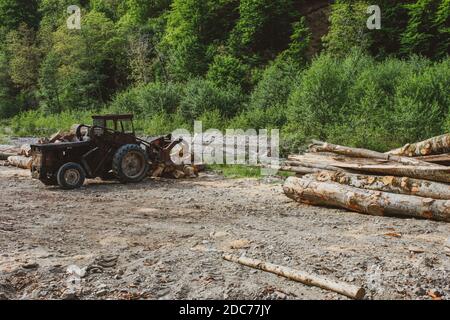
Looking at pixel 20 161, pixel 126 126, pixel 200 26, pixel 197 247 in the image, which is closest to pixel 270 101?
pixel 20 161

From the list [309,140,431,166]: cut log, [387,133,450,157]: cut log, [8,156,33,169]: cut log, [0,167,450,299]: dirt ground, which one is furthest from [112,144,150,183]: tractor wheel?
[387,133,450,157]: cut log

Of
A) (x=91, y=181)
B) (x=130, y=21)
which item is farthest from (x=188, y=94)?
(x=130, y=21)

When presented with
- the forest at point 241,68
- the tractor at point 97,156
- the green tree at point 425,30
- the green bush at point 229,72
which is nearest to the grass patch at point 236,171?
the tractor at point 97,156

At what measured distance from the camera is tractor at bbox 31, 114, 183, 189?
11.7 metres

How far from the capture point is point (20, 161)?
54.3ft

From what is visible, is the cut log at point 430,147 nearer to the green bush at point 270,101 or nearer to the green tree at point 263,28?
the green bush at point 270,101

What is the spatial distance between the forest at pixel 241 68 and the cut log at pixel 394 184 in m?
8.27

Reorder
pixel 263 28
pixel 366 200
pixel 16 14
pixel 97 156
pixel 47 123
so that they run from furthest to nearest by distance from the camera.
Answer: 1. pixel 16 14
2. pixel 263 28
3. pixel 47 123
4. pixel 97 156
5. pixel 366 200

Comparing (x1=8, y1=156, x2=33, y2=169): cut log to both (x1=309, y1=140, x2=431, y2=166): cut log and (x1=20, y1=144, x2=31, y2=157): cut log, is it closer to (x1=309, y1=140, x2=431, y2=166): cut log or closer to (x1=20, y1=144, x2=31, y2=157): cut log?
(x1=20, y1=144, x2=31, y2=157): cut log

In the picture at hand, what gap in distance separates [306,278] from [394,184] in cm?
487

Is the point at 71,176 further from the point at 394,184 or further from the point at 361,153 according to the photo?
the point at 394,184

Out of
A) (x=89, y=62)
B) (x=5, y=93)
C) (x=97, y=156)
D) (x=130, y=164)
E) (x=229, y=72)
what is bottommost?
(x=130, y=164)

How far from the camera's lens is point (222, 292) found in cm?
495
